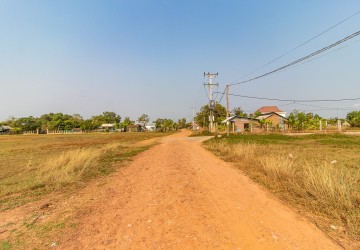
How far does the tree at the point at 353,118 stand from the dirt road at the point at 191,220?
254 feet

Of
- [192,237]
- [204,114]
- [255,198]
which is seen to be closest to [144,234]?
[192,237]

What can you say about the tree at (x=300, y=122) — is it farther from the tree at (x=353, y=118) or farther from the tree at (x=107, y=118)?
the tree at (x=107, y=118)

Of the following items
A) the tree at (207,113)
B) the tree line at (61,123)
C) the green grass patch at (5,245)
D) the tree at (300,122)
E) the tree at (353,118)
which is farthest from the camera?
the tree line at (61,123)

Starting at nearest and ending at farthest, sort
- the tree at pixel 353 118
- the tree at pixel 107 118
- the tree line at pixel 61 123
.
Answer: the tree at pixel 353 118 → the tree line at pixel 61 123 → the tree at pixel 107 118

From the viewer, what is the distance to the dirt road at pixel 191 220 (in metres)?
4.45

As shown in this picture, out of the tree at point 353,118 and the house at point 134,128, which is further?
the house at point 134,128

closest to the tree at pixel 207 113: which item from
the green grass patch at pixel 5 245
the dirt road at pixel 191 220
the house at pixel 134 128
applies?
the house at pixel 134 128

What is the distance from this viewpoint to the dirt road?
445 cm

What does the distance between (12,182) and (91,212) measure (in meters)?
6.21

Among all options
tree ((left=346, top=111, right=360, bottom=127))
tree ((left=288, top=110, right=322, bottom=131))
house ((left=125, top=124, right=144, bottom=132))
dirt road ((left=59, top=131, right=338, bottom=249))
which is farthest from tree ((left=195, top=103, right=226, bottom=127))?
dirt road ((left=59, top=131, right=338, bottom=249))

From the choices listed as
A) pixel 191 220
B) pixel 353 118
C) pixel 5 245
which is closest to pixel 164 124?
pixel 353 118

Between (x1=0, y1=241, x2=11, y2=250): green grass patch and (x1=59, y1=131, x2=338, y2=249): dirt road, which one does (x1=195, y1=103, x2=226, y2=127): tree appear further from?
(x1=0, y1=241, x2=11, y2=250): green grass patch

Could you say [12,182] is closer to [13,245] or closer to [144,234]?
[13,245]

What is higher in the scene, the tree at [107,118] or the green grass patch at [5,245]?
the tree at [107,118]
